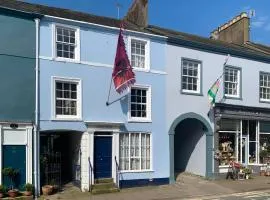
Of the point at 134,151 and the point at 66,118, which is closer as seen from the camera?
the point at 66,118

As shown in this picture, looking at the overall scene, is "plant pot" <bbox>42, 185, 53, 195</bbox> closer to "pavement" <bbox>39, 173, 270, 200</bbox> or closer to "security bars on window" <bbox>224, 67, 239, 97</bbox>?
"pavement" <bbox>39, 173, 270, 200</bbox>

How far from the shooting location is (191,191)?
20.1 metres

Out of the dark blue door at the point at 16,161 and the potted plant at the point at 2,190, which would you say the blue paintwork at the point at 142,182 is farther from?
the potted plant at the point at 2,190

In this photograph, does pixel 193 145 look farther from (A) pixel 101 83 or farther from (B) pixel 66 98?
(B) pixel 66 98

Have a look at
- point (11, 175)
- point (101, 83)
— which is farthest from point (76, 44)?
point (11, 175)

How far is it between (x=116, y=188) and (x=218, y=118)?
7684 millimetres

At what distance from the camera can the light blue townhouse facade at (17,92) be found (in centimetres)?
1745

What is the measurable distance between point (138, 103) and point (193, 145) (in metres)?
5.32

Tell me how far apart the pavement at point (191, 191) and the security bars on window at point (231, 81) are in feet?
16.6

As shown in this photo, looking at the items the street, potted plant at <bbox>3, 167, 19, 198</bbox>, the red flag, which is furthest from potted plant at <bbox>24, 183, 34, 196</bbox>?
the street

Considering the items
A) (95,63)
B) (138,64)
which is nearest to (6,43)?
(95,63)

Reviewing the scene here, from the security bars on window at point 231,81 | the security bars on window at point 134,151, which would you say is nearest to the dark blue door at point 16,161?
the security bars on window at point 134,151

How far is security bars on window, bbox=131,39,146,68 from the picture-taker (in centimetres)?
2141

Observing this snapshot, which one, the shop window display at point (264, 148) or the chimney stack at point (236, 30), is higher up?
the chimney stack at point (236, 30)
